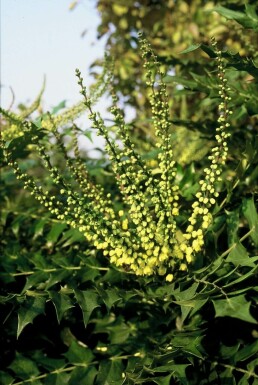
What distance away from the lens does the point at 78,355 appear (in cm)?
167

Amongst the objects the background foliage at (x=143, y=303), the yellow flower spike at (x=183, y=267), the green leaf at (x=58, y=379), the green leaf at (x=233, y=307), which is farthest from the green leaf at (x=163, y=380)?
the green leaf at (x=58, y=379)

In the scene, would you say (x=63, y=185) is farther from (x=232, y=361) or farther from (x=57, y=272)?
(x=232, y=361)

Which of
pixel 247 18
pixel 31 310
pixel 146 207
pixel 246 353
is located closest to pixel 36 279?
pixel 31 310

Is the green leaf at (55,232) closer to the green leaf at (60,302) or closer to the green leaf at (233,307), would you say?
the green leaf at (60,302)

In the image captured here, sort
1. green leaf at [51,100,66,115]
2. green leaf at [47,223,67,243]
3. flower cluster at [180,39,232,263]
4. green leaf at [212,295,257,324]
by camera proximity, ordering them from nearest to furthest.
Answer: green leaf at [212,295,257,324] → flower cluster at [180,39,232,263] → green leaf at [47,223,67,243] → green leaf at [51,100,66,115]

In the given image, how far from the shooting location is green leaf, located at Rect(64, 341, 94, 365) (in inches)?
65.6

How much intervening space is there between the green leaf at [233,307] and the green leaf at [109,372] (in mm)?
474

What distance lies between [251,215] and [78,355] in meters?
0.75

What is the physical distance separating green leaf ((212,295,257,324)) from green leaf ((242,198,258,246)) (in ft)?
1.12

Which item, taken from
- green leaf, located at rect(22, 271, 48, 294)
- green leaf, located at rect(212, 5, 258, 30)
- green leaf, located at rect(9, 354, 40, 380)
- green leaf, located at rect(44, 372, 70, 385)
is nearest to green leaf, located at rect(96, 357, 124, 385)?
green leaf, located at rect(44, 372, 70, 385)

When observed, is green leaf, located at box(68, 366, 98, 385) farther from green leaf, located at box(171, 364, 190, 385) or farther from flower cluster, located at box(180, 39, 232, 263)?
flower cluster, located at box(180, 39, 232, 263)

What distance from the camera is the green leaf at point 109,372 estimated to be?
5.11 feet

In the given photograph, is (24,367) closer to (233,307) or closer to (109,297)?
(109,297)

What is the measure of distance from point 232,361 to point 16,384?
71cm
